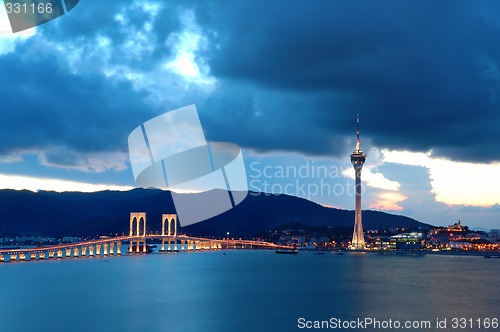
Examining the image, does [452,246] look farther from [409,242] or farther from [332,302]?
[332,302]

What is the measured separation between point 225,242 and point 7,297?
→ 317 ft

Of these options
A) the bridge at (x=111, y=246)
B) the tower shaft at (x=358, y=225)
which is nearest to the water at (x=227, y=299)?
the bridge at (x=111, y=246)

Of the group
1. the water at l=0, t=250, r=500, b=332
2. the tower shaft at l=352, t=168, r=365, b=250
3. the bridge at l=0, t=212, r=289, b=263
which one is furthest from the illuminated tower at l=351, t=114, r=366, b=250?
the water at l=0, t=250, r=500, b=332

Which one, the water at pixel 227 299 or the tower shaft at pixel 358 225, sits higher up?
the tower shaft at pixel 358 225

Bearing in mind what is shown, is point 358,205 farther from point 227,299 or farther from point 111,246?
point 227,299

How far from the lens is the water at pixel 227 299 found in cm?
3366

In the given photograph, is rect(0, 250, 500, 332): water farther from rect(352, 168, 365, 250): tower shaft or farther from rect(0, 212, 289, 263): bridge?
rect(352, 168, 365, 250): tower shaft

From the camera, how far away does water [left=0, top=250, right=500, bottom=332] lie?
33656 millimetres

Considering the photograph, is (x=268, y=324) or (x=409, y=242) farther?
(x=409, y=242)

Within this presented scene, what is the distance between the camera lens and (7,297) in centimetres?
4391

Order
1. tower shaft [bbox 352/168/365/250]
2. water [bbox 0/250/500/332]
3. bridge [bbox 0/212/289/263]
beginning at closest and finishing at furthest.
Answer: water [bbox 0/250/500/332], bridge [bbox 0/212/289/263], tower shaft [bbox 352/168/365/250]

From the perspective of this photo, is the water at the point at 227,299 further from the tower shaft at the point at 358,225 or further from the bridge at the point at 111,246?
the tower shaft at the point at 358,225

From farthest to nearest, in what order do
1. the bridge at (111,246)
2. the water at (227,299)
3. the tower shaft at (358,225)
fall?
the tower shaft at (358,225)
the bridge at (111,246)
the water at (227,299)

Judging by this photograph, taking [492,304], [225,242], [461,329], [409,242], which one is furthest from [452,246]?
[461,329]
